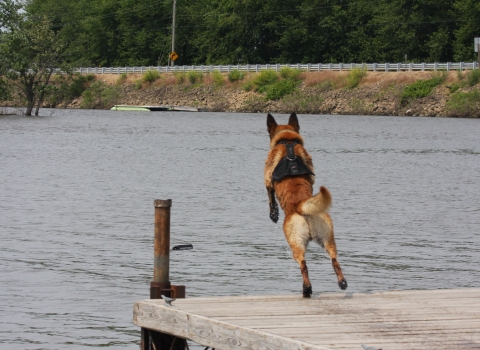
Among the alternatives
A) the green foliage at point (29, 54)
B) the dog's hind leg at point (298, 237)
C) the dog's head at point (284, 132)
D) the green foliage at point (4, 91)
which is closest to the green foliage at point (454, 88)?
the green foliage at point (29, 54)

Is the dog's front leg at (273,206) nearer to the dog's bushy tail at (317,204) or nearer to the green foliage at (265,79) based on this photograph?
the dog's bushy tail at (317,204)

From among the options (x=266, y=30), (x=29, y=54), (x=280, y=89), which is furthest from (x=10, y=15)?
(x=266, y=30)

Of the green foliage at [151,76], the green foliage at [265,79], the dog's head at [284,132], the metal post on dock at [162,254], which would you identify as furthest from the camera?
the green foliage at [151,76]

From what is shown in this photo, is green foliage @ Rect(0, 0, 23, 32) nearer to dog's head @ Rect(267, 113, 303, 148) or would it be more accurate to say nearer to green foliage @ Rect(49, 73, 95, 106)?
green foliage @ Rect(49, 73, 95, 106)

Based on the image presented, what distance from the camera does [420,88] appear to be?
2891 inches

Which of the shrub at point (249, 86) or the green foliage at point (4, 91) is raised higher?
the shrub at point (249, 86)

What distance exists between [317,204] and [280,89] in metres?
72.3

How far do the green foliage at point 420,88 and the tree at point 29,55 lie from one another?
26398 millimetres

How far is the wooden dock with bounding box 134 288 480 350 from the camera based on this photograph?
7863mm

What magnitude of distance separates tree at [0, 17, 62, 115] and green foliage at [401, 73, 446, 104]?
26398 mm

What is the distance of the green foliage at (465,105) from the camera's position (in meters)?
68.1

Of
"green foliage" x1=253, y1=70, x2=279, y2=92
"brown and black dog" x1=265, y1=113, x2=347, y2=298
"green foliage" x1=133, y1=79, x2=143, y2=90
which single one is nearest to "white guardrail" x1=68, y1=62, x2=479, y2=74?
"green foliage" x1=253, y1=70, x2=279, y2=92

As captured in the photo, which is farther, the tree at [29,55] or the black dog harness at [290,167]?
the tree at [29,55]

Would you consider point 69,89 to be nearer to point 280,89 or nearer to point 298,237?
point 280,89
